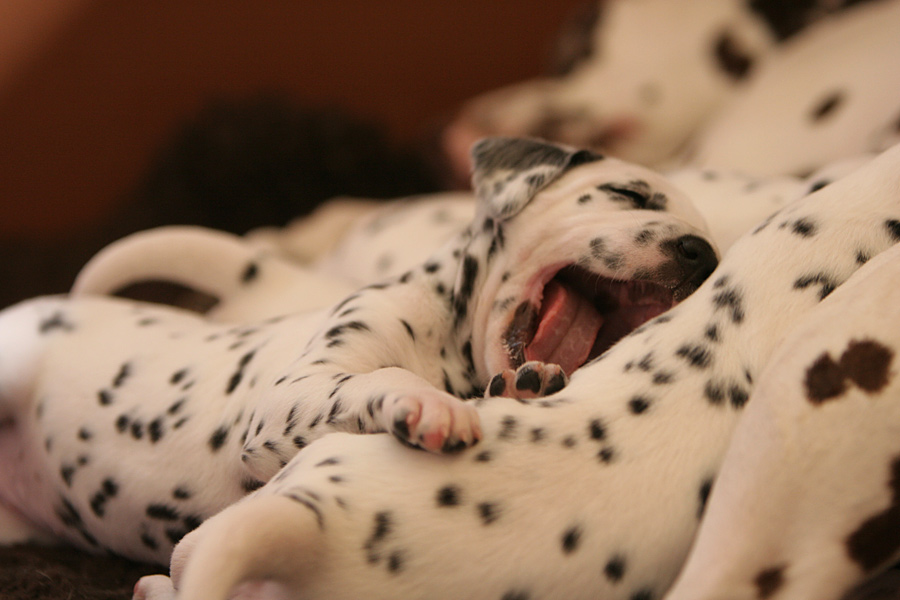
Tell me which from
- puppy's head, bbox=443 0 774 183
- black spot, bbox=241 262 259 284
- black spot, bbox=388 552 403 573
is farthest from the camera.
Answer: puppy's head, bbox=443 0 774 183

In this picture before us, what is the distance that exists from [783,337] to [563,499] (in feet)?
1.23

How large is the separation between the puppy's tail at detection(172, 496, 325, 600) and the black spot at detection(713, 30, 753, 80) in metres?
2.50

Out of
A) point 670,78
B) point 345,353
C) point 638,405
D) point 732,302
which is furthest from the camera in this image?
point 670,78

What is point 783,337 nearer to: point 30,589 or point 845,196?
point 845,196

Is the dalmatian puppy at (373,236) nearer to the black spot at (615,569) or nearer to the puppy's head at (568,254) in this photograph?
the puppy's head at (568,254)

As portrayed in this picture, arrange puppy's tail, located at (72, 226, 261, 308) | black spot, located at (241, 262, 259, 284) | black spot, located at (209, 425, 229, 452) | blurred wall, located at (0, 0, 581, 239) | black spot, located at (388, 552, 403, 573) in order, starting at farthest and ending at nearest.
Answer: blurred wall, located at (0, 0, 581, 239), black spot, located at (241, 262, 259, 284), puppy's tail, located at (72, 226, 261, 308), black spot, located at (209, 425, 229, 452), black spot, located at (388, 552, 403, 573)

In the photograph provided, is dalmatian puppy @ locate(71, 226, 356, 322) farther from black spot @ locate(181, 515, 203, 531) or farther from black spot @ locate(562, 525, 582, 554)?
black spot @ locate(562, 525, 582, 554)

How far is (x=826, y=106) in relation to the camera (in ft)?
8.04

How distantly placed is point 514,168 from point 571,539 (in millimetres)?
808

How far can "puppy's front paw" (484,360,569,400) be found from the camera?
4.25ft

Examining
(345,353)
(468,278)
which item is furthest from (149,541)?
(468,278)

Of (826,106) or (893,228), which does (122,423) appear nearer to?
(893,228)

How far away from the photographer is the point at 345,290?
2.24m

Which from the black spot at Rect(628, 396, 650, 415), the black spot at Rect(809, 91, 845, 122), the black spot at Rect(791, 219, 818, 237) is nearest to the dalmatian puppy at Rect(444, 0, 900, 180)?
the black spot at Rect(809, 91, 845, 122)
